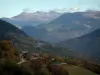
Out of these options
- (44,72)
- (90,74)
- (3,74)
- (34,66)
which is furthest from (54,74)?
(90,74)

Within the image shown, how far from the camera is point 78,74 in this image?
7881 centimetres

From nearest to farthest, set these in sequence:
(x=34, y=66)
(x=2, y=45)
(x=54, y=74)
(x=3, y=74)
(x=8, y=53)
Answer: (x=3, y=74) → (x=34, y=66) → (x=54, y=74) → (x=8, y=53) → (x=2, y=45)

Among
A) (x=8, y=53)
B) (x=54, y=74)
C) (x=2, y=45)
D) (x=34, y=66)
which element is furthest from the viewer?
(x=2, y=45)

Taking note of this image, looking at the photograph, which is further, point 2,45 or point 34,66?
point 2,45

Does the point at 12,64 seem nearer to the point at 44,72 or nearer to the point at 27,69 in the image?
the point at 27,69

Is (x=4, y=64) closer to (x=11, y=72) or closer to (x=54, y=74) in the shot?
(x=11, y=72)

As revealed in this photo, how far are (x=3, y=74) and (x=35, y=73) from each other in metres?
5.98

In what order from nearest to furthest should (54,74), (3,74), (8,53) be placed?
(3,74) < (54,74) < (8,53)

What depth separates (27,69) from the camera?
4972 cm

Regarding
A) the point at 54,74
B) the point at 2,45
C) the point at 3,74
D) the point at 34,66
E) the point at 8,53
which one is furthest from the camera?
the point at 2,45

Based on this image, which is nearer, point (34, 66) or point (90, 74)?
point (34, 66)

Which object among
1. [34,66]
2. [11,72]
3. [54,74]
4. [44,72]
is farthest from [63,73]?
[11,72]

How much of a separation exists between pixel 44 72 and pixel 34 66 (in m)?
6.76

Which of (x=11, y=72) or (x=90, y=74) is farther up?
(x=11, y=72)
